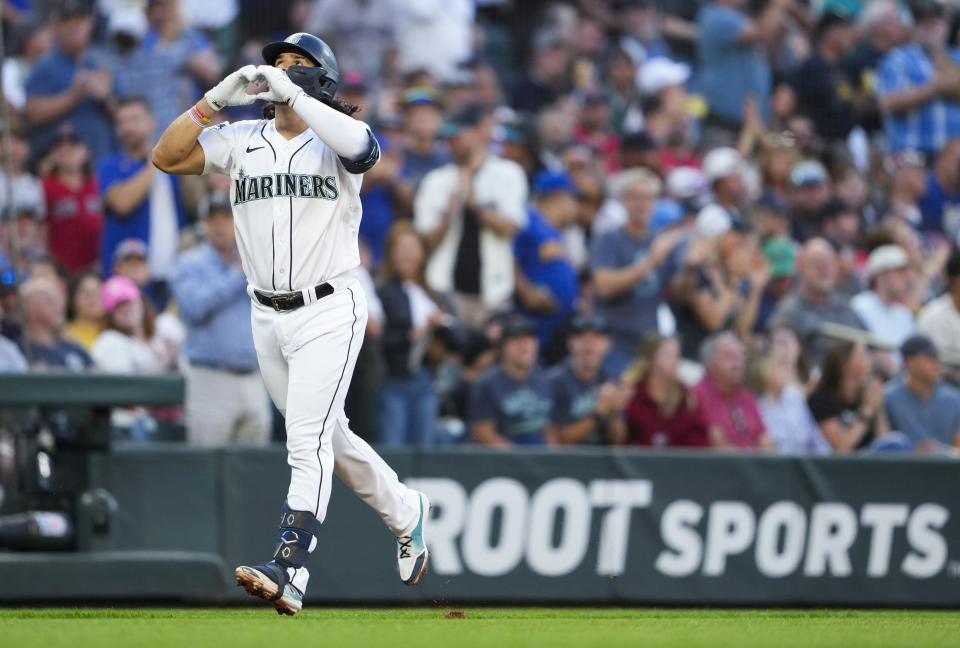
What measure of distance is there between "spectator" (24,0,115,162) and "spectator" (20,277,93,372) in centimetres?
182

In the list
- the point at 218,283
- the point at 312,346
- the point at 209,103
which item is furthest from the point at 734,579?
the point at 209,103

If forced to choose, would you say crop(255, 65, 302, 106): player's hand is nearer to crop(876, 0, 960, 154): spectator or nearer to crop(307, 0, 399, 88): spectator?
crop(307, 0, 399, 88): spectator

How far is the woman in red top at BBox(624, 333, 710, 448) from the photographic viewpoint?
9188mm

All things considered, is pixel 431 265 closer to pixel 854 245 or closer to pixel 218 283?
pixel 218 283

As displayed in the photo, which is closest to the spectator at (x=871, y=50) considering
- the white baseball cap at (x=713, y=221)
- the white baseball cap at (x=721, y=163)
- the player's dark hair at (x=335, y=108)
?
the white baseball cap at (x=721, y=163)

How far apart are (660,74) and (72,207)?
5.04 meters

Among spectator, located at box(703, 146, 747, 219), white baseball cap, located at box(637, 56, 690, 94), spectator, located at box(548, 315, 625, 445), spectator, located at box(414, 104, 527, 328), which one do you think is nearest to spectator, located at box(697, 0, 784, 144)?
white baseball cap, located at box(637, 56, 690, 94)

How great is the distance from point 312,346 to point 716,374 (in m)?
4.44

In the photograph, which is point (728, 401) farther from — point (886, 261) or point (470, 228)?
point (886, 261)

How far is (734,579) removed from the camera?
9000mm

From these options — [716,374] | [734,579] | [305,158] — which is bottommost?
[734,579]

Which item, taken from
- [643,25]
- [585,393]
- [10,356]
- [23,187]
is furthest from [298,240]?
[643,25]

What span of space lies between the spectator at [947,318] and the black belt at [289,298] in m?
6.13

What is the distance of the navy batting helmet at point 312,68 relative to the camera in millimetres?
5605
